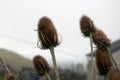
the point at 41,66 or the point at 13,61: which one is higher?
the point at 41,66

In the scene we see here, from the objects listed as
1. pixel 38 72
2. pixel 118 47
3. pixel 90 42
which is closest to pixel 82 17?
pixel 90 42

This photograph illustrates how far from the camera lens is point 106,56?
456 cm

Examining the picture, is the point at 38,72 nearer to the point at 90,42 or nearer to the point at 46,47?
the point at 46,47

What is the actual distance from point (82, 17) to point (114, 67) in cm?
100

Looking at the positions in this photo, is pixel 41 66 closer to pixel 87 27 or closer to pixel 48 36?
pixel 48 36

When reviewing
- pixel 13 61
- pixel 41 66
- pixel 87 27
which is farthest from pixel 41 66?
pixel 13 61

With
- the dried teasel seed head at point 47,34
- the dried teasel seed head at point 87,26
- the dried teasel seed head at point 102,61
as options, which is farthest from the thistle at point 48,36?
the dried teasel seed head at point 102,61

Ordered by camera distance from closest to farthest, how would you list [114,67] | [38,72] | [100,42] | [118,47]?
[114,67] → [100,42] → [38,72] → [118,47]

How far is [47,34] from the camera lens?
4.42 m

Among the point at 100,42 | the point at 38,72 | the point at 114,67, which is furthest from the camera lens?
the point at 38,72

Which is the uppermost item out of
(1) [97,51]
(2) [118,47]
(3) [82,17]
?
(3) [82,17]

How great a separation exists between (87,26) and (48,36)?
52 cm

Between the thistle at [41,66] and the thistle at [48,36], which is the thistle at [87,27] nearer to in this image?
the thistle at [48,36]

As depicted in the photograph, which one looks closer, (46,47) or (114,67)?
(114,67)
